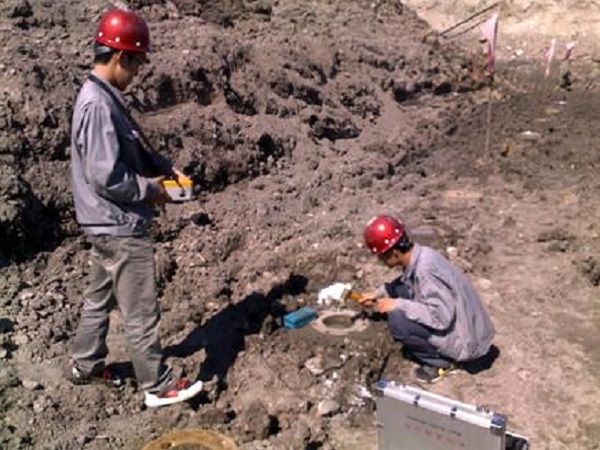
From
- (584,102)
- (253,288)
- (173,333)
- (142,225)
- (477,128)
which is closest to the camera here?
(142,225)

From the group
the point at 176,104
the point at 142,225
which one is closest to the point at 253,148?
the point at 176,104

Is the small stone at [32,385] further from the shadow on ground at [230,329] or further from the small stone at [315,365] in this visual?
the small stone at [315,365]

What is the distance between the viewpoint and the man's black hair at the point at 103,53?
4.49m

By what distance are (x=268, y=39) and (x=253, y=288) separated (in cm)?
514

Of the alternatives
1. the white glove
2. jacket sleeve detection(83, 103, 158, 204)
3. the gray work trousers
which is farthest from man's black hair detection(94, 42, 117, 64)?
the white glove

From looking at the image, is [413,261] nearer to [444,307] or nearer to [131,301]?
[444,307]

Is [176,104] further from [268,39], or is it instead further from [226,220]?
[268,39]

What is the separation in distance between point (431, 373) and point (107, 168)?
252 cm

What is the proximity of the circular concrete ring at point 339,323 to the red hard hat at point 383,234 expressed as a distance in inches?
46.4

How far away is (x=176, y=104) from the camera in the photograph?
855 centimetres

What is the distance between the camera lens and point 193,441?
4598 mm

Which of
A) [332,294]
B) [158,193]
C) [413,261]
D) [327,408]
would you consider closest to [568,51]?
[332,294]

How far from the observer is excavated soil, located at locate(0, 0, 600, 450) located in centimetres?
516

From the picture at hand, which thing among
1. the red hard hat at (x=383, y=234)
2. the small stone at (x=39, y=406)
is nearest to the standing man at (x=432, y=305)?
the red hard hat at (x=383, y=234)
